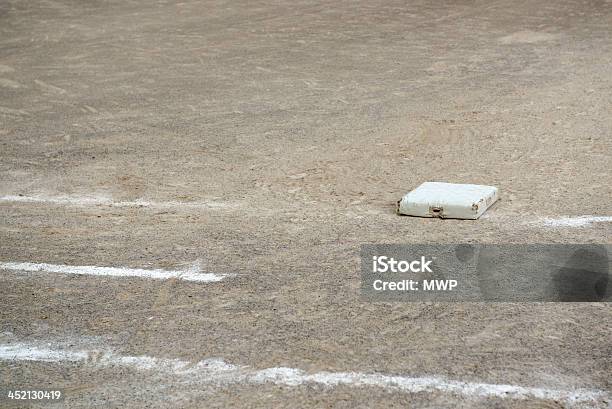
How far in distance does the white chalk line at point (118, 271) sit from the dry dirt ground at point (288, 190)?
58 millimetres

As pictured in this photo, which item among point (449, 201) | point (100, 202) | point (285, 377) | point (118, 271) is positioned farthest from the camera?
point (100, 202)

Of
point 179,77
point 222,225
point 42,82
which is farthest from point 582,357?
point 42,82

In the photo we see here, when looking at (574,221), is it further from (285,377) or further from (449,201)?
(285,377)

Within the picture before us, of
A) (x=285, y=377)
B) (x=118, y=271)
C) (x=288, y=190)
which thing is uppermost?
(x=285, y=377)

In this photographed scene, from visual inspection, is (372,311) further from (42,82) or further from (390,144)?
(42,82)

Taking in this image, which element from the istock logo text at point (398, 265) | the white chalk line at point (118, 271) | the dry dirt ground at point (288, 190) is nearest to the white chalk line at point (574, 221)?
the dry dirt ground at point (288, 190)

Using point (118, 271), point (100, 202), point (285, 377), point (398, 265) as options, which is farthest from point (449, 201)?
point (100, 202)

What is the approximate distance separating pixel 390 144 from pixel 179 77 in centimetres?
319

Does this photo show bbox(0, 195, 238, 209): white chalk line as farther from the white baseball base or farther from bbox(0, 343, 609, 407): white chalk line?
bbox(0, 343, 609, 407): white chalk line
